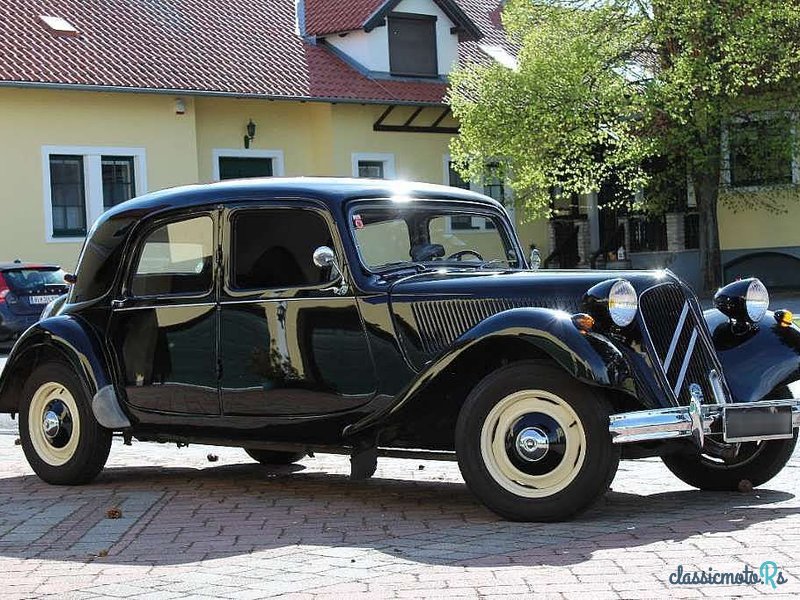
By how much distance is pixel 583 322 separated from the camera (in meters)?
6.56

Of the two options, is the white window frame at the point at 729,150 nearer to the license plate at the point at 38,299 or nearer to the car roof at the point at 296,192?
the license plate at the point at 38,299

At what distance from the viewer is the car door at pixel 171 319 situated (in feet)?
26.1

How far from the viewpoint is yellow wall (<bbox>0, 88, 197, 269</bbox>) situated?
27.2 m

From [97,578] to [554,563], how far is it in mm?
1850

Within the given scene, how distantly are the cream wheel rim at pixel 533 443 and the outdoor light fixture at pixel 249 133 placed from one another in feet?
82.0

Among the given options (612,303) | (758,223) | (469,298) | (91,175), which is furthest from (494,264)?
(758,223)

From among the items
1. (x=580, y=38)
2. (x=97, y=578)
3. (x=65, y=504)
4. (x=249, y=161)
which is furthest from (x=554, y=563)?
(x=249, y=161)

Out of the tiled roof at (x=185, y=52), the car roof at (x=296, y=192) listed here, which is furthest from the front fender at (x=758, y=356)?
the tiled roof at (x=185, y=52)

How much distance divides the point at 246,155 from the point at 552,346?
83.4 feet

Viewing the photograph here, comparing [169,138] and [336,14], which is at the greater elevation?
[336,14]

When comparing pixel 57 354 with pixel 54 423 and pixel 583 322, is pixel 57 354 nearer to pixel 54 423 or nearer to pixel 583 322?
pixel 54 423

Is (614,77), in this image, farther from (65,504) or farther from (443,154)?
(65,504)

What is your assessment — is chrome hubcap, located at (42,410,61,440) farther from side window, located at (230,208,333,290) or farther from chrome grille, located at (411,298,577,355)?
chrome grille, located at (411,298,577,355)

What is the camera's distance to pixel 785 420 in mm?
6973
